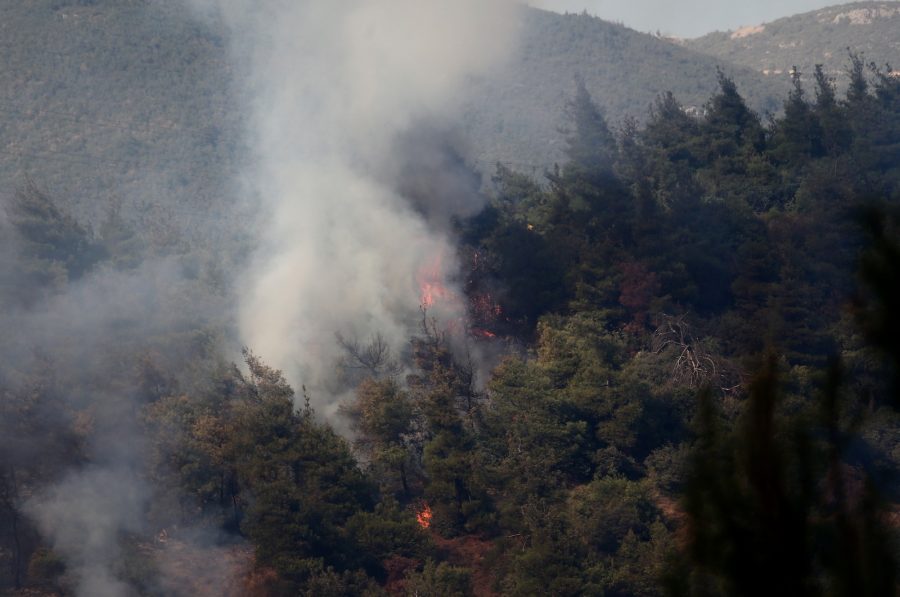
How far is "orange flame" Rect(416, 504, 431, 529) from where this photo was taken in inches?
1051

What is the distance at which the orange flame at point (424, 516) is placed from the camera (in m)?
26.7

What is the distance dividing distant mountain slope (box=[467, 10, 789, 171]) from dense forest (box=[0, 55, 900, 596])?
43990 millimetres

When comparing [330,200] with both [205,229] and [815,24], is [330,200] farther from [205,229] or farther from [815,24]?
[815,24]

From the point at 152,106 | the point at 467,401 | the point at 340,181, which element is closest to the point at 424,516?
the point at 467,401

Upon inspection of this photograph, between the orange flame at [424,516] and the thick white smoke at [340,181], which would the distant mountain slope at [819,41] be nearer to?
the thick white smoke at [340,181]

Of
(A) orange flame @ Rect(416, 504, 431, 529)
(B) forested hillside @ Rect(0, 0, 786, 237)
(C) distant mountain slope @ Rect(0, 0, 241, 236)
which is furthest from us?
(B) forested hillside @ Rect(0, 0, 786, 237)

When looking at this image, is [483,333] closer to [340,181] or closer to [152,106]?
[340,181]

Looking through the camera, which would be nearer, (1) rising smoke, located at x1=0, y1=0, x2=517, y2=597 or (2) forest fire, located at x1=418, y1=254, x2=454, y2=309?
(1) rising smoke, located at x1=0, y1=0, x2=517, y2=597

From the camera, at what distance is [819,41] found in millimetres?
123125

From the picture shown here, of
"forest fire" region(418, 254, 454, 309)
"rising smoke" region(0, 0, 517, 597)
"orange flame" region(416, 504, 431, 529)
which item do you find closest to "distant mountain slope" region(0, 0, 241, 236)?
"rising smoke" region(0, 0, 517, 597)

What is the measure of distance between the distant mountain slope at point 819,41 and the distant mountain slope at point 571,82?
11812mm

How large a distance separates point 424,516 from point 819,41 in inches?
4442

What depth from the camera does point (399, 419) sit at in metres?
28.5

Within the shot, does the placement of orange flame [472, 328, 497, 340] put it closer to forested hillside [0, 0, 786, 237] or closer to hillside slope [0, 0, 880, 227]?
forested hillside [0, 0, 786, 237]
